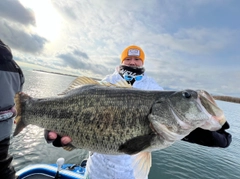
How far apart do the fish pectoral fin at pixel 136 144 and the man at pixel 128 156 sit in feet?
1.48

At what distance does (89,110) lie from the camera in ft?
9.25

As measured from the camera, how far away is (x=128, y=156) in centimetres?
341

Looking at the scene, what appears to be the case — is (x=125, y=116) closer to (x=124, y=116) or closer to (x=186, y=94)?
(x=124, y=116)

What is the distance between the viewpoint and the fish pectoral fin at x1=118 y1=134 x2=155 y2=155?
2.50 m

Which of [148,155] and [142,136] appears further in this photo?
[148,155]

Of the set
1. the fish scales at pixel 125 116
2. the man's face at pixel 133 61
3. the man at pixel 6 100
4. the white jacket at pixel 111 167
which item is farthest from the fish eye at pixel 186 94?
the man at pixel 6 100

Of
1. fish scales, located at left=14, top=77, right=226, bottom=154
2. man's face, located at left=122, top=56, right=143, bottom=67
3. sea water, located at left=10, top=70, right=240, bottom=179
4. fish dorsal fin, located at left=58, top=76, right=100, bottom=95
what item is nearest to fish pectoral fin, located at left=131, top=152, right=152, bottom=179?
fish scales, located at left=14, top=77, right=226, bottom=154

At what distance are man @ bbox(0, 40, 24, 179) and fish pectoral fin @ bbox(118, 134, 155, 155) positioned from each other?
2.75 metres

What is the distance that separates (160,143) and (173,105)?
0.59 meters

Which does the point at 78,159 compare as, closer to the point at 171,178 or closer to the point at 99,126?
the point at 171,178

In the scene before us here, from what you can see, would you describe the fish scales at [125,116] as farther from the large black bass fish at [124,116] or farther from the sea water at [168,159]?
the sea water at [168,159]

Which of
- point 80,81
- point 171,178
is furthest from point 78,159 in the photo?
point 80,81

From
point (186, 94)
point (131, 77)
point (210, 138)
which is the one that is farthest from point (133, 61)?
point (210, 138)

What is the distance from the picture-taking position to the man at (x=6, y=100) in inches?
144
